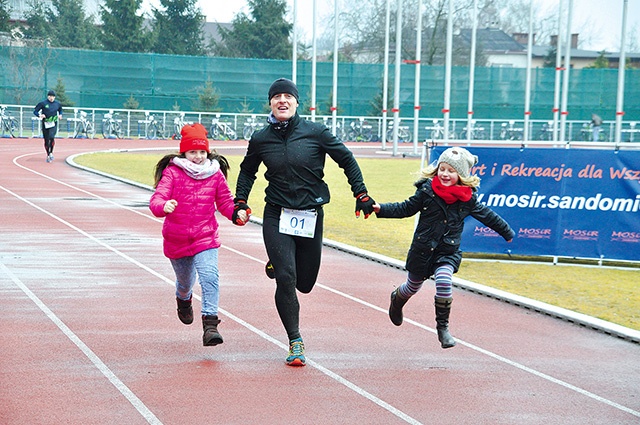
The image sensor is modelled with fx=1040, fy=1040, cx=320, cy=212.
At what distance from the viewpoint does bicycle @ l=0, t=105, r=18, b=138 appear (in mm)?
45812

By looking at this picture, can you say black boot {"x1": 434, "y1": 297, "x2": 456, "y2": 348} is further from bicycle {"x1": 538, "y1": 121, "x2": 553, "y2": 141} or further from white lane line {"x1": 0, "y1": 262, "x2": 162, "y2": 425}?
bicycle {"x1": 538, "y1": 121, "x2": 553, "y2": 141}

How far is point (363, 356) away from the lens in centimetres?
→ 792

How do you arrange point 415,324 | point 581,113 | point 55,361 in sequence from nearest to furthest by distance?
point 55,361 < point 415,324 < point 581,113

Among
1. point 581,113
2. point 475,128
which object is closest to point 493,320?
point 475,128

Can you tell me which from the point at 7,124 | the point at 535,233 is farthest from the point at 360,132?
the point at 535,233

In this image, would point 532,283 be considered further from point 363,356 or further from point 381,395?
point 381,395

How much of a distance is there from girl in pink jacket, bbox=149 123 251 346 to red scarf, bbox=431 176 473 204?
1466 mm

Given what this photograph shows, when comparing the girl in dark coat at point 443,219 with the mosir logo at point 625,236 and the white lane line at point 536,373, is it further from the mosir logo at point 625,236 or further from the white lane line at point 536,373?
the mosir logo at point 625,236

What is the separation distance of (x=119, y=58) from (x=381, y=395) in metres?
55.1

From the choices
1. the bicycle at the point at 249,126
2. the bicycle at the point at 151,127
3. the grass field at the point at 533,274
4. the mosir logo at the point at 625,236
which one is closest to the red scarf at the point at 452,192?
the grass field at the point at 533,274

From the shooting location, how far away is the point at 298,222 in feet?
24.7

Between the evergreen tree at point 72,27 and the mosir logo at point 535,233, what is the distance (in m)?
70.2

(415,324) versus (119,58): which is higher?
(119,58)

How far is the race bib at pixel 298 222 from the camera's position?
754 centimetres
